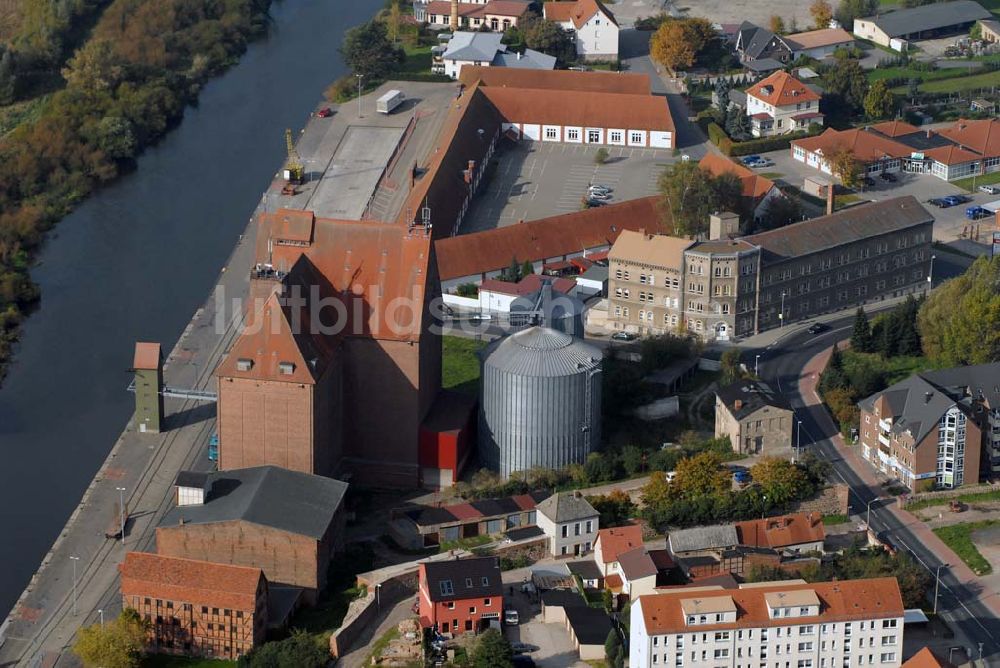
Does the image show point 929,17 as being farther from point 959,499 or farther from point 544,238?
point 959,499

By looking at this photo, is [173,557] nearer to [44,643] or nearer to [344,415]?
[44,643]

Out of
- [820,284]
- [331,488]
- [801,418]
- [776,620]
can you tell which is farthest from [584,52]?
[776,620]

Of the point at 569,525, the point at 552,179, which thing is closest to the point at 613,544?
the point at 569,525

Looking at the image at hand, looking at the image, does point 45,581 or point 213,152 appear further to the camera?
point 213,152

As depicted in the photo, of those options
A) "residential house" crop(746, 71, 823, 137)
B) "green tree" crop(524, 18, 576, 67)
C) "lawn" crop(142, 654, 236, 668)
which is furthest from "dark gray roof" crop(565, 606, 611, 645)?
"green tree" crop(524, 18, 576, 67)

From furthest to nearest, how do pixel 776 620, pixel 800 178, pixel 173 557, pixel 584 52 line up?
pixel 584 52 < pixel 800 178 < pixel 173 557 < pixel 776 620

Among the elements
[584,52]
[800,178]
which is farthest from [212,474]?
[584,52]

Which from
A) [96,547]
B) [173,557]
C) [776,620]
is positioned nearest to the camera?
[776,620]
